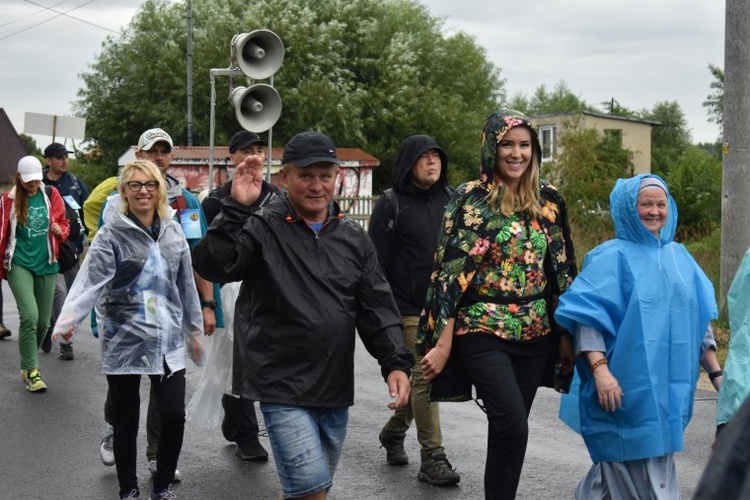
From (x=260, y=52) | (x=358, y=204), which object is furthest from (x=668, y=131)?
(x=260, y=52)

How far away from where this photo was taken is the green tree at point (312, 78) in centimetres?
4891

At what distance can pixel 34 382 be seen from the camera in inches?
374

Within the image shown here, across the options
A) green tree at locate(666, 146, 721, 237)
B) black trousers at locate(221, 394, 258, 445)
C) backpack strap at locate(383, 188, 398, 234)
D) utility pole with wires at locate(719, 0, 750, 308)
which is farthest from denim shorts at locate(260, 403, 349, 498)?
green tree at locate(666, 146, 721, 237)

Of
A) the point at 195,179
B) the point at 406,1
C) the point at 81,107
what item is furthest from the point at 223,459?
the point at 406,1

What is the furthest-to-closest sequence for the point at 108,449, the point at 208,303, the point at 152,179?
1. the point at 108,449
2. the point at 208,303
3. the point at 152,179

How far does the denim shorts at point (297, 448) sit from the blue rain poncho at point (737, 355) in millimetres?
1537

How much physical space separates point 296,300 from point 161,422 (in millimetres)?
1826

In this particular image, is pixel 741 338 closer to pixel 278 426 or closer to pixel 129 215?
pixel 278 426

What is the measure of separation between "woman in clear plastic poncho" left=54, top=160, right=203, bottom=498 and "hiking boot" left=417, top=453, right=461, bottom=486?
1479mm

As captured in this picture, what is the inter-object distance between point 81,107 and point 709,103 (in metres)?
38.8

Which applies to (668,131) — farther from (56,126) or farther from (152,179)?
(152,179)

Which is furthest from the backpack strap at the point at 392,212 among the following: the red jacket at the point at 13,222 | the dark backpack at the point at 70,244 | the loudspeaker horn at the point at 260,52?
the loudspeaker horn at the point at 260,52

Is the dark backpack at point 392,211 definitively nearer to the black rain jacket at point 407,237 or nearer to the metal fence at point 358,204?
the black rain jacket at point 407,237

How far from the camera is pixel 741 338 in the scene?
14.2ft
